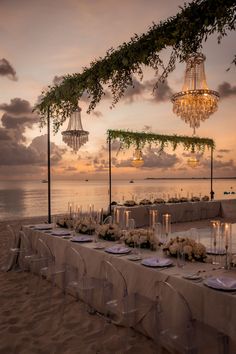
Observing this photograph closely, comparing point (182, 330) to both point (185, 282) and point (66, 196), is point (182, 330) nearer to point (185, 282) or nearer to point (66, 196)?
point (185, 282)

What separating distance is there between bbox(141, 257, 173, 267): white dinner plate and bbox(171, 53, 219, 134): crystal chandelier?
303 centimetres

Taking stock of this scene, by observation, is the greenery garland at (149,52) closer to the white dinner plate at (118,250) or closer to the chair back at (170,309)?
the white dinner plate at (118,250)

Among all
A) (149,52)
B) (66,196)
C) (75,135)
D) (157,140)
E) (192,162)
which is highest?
(149,52)

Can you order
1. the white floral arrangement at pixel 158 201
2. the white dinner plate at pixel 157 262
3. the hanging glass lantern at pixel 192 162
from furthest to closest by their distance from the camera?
the hanging glass lantern at pixel 192 162
the white floral arrangement at pixel 158 201
the white dinner plate at pixel 157 262

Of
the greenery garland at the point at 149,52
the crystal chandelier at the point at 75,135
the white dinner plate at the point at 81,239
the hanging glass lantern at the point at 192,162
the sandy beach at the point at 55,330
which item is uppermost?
the greenery garland at the point at 149,52

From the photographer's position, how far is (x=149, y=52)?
4613 millimetres

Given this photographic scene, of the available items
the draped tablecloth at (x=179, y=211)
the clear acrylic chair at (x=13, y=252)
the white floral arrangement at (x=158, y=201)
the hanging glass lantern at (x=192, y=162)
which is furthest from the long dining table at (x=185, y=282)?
the hanging glass lantern at (x=192, y=162)

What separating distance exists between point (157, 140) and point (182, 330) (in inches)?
414

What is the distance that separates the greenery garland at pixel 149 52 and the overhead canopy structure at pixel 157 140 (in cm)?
495

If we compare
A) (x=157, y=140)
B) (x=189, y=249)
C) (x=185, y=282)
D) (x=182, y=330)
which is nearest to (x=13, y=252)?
(x=189, y=249)

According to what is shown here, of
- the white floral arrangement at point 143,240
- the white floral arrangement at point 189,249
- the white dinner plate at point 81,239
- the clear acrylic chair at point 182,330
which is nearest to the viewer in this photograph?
the clear acrylic chair at point 182,330

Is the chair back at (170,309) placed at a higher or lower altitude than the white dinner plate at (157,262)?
lower

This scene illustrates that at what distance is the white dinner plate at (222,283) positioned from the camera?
9.32 ft

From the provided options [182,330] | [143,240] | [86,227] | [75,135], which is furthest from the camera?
[75,135]
